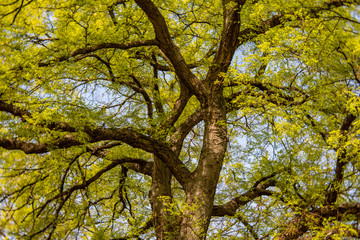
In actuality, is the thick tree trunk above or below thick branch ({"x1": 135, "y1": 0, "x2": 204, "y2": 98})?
below

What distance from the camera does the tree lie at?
6.02 m

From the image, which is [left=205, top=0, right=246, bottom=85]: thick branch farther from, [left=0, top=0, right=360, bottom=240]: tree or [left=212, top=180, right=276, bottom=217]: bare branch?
[left=212, top=180, right=276, bottom=217]: bare branch

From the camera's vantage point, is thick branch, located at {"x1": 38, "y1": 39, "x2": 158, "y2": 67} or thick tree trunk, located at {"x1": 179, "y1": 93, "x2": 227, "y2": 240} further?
thick branch, located at {"x1": 38, "y1": 39, "x2": 158, "y2": 67}

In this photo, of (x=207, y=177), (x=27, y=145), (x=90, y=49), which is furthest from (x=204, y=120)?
(x=27, y=145)

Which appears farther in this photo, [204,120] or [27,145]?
[204,120]

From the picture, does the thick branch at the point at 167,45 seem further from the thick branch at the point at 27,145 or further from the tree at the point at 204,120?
the thick branch at the point at 27,145

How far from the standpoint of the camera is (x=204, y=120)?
23.9 feet

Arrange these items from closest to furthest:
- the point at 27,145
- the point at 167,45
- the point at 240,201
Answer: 1. the point at 27,145
2. the point at 167,45
3. the point at 240,201

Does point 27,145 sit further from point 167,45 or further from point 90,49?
point 167,45

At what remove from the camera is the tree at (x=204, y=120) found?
19.8 feet

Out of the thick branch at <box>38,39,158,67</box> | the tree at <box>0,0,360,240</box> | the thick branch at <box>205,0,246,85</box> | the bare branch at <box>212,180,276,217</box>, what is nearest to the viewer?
the tree at <box>0,0,360,240</box>

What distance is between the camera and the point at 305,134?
6805mm

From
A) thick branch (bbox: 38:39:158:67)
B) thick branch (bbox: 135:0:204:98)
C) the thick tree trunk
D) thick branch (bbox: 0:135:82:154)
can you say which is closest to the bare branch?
the thick tree trunk

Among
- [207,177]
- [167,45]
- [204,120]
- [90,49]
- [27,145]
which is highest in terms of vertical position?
[167,45]
